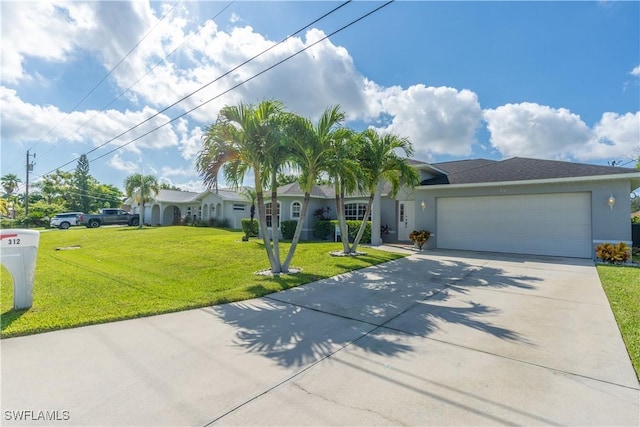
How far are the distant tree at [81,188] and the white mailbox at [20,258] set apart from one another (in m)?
51.3

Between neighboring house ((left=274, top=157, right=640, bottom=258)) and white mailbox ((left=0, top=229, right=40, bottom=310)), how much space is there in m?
13.1

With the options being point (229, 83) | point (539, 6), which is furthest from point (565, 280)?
point (229, 83)

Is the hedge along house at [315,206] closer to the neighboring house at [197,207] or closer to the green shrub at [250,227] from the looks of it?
the green shrub at [250,227]

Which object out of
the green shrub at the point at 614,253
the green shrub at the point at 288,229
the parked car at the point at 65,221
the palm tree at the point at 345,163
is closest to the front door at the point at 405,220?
the green shrub at the point at 288,229

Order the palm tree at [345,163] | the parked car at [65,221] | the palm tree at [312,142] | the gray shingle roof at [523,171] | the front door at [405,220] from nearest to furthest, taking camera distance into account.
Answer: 1. the palm tree at [312,142]
2. the palm tree at [345,163]
3. the gray shingle roof at [523,171]
4. the front door at [405,220]
5. the parked car at [65,221]

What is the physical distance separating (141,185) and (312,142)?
25031 millimetres

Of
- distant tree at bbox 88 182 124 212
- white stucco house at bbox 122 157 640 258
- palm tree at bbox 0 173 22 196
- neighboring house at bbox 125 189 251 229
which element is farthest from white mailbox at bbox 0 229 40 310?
palm tree at bbox 0 173 22 196

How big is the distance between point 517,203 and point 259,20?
11.9 m

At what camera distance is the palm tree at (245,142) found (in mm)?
7680

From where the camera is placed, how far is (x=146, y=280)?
7.78 metres

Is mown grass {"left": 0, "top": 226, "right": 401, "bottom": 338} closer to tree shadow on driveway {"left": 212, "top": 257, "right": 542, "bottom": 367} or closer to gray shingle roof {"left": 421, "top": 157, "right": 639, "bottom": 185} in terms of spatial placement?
tree shadow on driveway {"left": 212, "top": 257, "right": 542, "bottom": 367}

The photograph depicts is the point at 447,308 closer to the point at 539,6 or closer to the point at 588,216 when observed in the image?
the point at 539,6

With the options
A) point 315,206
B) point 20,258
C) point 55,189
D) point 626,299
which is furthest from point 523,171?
point 55,189

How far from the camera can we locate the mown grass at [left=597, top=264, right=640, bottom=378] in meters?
3.81
